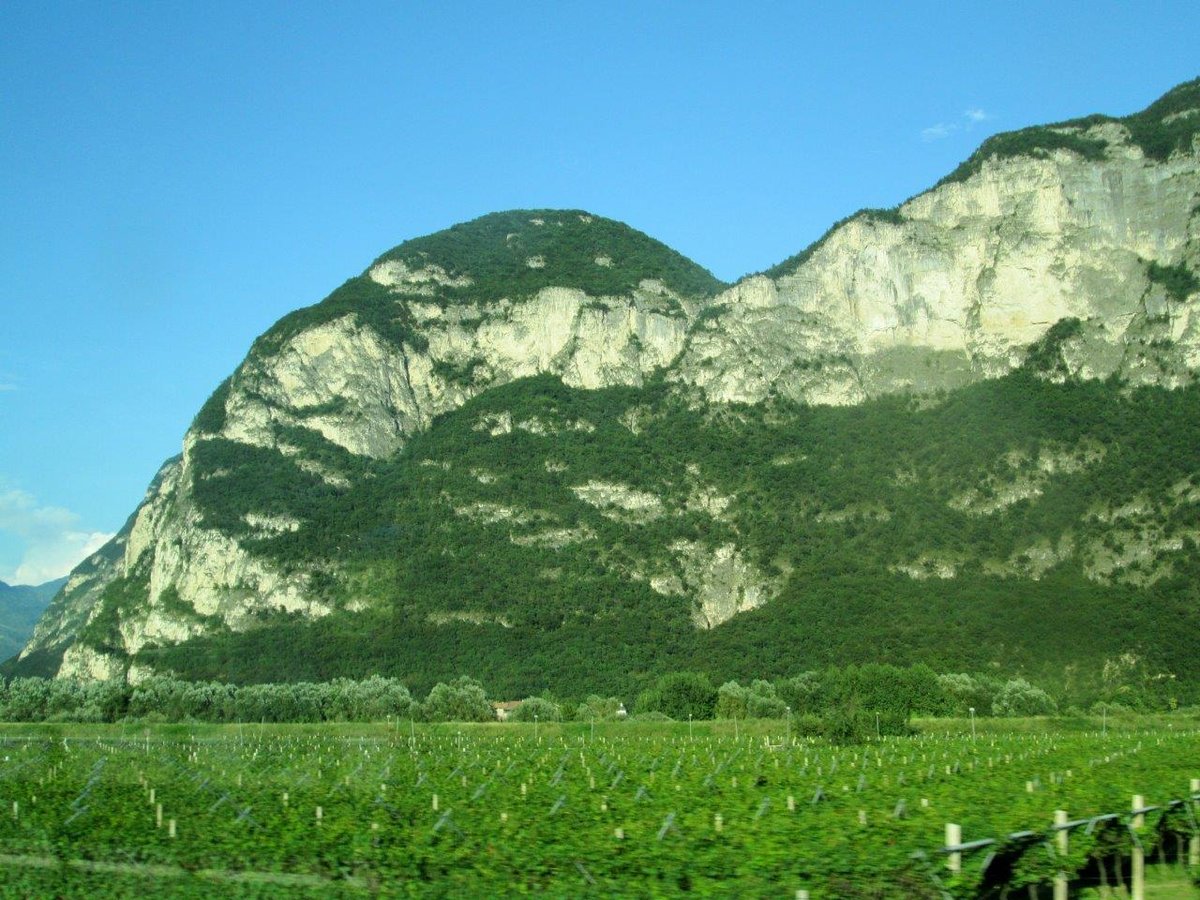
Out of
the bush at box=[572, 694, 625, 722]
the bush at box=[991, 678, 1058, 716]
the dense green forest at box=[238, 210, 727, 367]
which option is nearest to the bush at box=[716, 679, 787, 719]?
the bush at box=[572, 694, 625, 722]

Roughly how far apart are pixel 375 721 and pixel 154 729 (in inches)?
1122

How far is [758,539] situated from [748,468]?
12.6 meters

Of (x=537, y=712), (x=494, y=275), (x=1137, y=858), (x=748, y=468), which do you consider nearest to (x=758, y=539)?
(x=748, y=468)

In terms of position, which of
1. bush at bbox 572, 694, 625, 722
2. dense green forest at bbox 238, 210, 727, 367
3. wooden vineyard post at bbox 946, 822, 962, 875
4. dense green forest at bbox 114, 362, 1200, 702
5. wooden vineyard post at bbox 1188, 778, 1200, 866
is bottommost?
bush at bbox 572, 694, 625, 722

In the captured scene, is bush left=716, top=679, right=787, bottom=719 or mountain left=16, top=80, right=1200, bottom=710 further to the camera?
mountain left=16, top=80, right=1200, bottom=710

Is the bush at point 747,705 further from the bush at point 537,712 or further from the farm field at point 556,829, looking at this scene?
the farm field at point 556,829

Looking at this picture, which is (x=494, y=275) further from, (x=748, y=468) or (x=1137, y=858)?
(x=1137, y=858)

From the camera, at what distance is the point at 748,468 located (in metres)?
134

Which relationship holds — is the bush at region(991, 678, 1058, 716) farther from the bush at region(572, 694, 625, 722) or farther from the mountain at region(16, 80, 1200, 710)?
the bush at region(572, 694, 625, 722)

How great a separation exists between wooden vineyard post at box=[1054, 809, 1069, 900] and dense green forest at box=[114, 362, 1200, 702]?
241ft

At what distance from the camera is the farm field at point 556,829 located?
1066 centimetres

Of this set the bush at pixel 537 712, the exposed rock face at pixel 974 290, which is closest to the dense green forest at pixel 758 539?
the exposed rock face at pixel 974 290

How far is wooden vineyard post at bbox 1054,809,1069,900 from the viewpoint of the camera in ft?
38.0

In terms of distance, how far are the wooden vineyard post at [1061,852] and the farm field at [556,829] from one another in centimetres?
9
